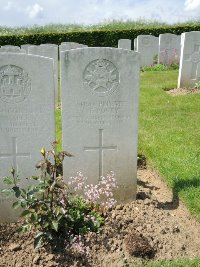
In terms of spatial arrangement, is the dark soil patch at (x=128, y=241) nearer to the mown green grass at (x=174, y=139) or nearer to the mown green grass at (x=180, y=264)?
the mown green grass at (x=180, y=264)

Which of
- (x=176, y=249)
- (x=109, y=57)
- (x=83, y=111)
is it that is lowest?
(x=176, y=249)

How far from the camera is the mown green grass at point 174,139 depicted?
15.6 ft

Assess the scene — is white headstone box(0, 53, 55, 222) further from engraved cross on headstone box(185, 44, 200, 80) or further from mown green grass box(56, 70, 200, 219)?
engraved cross on headstone box(185, 44, 200, 80)

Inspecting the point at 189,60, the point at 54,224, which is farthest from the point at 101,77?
the point at 189,60

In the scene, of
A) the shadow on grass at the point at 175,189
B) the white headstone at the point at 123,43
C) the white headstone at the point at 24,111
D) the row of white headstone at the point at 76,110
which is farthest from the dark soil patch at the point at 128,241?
the white headstone at the point at 123,43

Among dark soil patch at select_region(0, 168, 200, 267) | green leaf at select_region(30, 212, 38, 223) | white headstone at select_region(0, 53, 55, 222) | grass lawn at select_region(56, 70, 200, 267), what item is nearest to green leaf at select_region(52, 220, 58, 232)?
green leaf at select_region(30, 212, 38, 223)

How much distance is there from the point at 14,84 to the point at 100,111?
36.9 inches

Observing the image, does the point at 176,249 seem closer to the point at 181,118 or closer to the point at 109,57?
the point at 109,57

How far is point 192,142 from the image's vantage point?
20.4ft

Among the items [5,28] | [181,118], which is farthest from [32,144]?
[5,28]

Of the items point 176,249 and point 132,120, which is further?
point 132,120

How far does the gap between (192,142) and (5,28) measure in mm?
24380

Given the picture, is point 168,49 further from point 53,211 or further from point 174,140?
point 53,211

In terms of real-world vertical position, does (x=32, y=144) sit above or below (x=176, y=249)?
above
